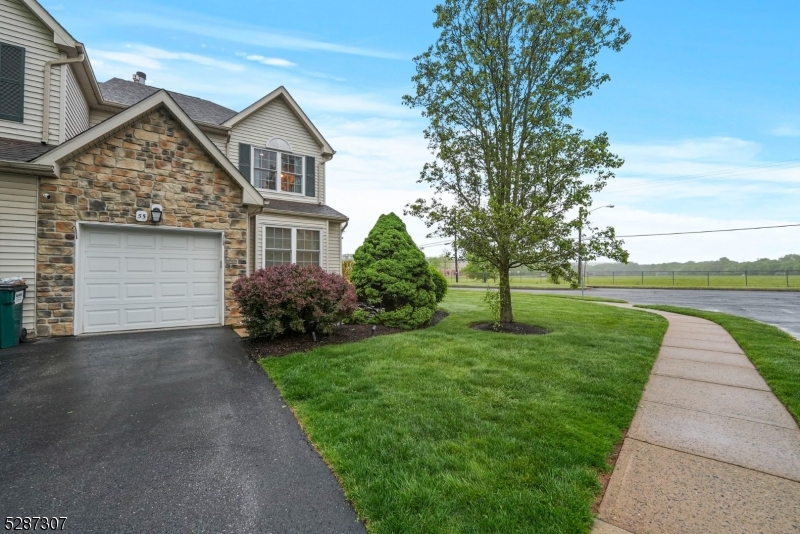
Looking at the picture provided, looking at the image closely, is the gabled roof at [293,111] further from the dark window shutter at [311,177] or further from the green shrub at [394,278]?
the green shrub at [394,278]

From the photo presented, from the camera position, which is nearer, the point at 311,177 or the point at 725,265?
the point at 311,177

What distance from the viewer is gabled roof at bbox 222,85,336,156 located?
1091 cm

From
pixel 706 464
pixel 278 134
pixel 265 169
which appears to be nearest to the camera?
pixel 706 464

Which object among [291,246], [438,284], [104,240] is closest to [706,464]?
[438,284]

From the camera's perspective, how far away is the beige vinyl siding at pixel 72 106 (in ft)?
24.2


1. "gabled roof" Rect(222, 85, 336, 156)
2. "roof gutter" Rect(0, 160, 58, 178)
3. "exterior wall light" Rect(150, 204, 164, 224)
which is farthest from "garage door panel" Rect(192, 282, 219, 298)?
"gabled roof" Rect(222, 85, 336, 156)

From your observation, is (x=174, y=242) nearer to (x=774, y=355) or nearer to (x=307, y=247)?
(x=307, y=247)

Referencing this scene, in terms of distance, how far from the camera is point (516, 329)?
7707 mm

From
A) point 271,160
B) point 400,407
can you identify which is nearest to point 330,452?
point 400,407

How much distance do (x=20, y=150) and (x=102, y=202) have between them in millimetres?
1634

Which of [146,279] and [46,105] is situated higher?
[46,105]

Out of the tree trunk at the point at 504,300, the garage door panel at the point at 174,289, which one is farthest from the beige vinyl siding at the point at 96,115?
the tree trunk at the point at 504,300

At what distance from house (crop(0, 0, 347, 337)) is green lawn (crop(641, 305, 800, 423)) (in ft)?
30.5

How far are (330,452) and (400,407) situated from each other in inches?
36.5
